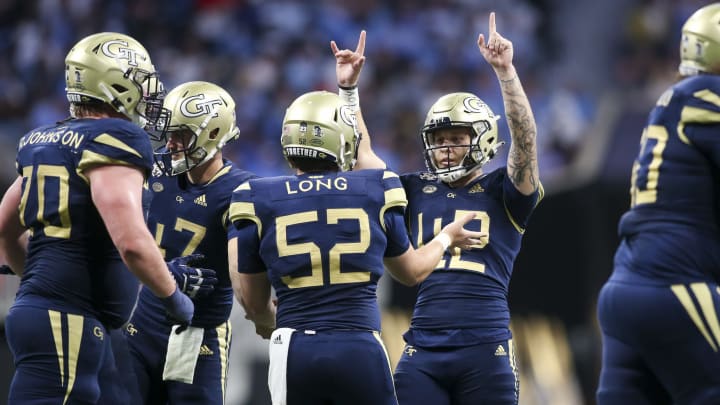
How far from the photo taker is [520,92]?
577 centimetres

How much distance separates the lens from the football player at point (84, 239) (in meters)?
4.60

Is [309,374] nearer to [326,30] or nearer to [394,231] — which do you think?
[394,231]

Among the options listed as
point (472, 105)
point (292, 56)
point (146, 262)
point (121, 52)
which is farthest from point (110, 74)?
point (292, 56)

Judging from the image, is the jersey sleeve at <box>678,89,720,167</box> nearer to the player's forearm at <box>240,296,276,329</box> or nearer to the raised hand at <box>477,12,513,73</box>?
the raised hand at <box>477,12,513,73</box>

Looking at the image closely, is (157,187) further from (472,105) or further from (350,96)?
(472,105)

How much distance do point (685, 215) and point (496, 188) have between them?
1358 millimetres

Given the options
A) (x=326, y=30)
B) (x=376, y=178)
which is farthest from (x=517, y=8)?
(x=376, y=178)

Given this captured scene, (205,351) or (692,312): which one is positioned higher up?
(692,312)

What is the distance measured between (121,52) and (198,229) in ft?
3.78

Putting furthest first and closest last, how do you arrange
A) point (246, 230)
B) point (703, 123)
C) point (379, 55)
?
point (379, 55) < point (246, 230) < point (703, 123)

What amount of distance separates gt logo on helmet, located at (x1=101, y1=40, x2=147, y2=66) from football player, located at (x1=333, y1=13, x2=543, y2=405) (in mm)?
1339

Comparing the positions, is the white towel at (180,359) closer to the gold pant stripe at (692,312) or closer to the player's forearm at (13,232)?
the player's forearm at (13,232)

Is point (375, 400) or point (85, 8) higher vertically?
point (85, 8)

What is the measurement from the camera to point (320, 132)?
5008 millimetres
